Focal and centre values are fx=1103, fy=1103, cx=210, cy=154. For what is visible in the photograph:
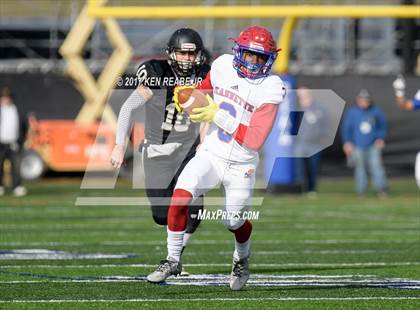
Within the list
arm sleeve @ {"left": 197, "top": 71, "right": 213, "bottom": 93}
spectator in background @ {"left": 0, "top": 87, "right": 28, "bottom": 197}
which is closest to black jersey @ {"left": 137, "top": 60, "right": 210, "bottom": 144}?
arm sleeve @ {"left": 197, "top": 71, "right": 213, "bottom": 93}

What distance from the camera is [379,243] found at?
995 cm

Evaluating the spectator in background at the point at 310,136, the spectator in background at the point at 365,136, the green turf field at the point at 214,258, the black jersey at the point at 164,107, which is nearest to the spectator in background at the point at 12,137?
the green turf field at the point at 214,258

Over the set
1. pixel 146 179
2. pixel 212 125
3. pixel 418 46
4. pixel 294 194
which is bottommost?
pixel 294 194

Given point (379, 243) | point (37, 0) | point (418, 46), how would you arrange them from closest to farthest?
point (379, 243) < point (418, 46) < point (37, 0)

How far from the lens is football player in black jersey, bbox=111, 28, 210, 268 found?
7.35 m

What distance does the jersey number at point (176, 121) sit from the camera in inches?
302

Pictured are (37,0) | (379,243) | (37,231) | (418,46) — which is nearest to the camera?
(379,243)

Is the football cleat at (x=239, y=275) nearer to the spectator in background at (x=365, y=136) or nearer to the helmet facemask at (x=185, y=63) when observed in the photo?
the helmet facemask at (x=185, y=63)

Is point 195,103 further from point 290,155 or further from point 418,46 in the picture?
point 418,46

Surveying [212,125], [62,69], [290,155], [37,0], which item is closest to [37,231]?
[212,125]

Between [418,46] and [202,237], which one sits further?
[418,46]

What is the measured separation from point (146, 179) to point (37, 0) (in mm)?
14763

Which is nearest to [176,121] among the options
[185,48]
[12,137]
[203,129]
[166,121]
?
[166,121]

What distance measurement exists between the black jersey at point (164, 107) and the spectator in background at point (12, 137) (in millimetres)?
8736
